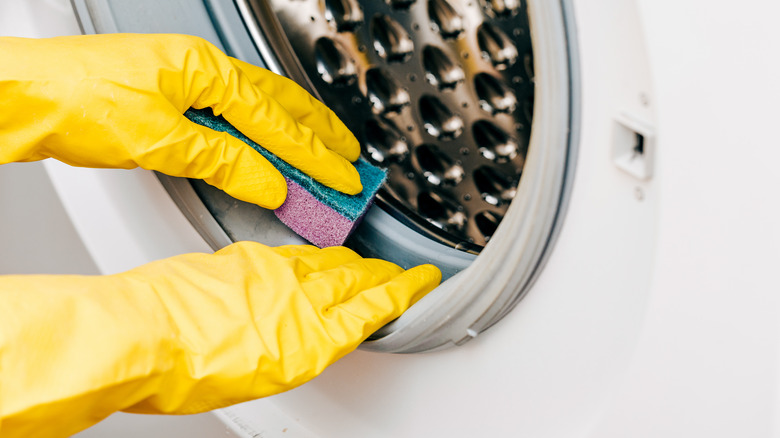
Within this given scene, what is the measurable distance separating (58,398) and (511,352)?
0.48 meters

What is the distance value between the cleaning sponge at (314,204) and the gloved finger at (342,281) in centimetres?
7

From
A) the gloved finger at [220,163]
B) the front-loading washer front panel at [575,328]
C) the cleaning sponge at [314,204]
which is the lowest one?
the front-loading washer front panel at [575,328]

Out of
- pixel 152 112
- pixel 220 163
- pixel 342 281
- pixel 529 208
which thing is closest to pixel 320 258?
pixel 342 281

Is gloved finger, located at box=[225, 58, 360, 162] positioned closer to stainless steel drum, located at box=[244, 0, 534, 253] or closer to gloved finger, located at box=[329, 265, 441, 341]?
stainless steel drum, located at box=[244, 0, 534, 253]

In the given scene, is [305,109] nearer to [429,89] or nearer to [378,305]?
[429,89]

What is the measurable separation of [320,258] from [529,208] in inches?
17.4

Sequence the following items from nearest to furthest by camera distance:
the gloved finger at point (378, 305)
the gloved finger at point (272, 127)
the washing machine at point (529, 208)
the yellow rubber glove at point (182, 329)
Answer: the washing machine at point (529, 208) < the yellow rubber glove at point (182, 329) < the gloved finger at point (378, 305) < the gloved finger at point (272, 127)

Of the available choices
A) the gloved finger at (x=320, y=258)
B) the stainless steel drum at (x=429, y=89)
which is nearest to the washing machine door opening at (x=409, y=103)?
the stainless steel drum at (x=429, y=89)

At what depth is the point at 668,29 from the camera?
460mm

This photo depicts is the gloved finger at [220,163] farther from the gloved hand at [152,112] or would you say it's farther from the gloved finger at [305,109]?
the gloved finger at [305,109]

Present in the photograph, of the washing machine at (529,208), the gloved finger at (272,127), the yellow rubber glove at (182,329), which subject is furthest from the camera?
the gloved finger at (272,127)

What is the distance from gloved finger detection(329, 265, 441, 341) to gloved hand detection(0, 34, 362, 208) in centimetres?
20

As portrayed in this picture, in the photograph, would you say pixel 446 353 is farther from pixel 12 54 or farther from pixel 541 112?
pixel 12 54

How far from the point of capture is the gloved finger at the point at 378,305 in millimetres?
852
